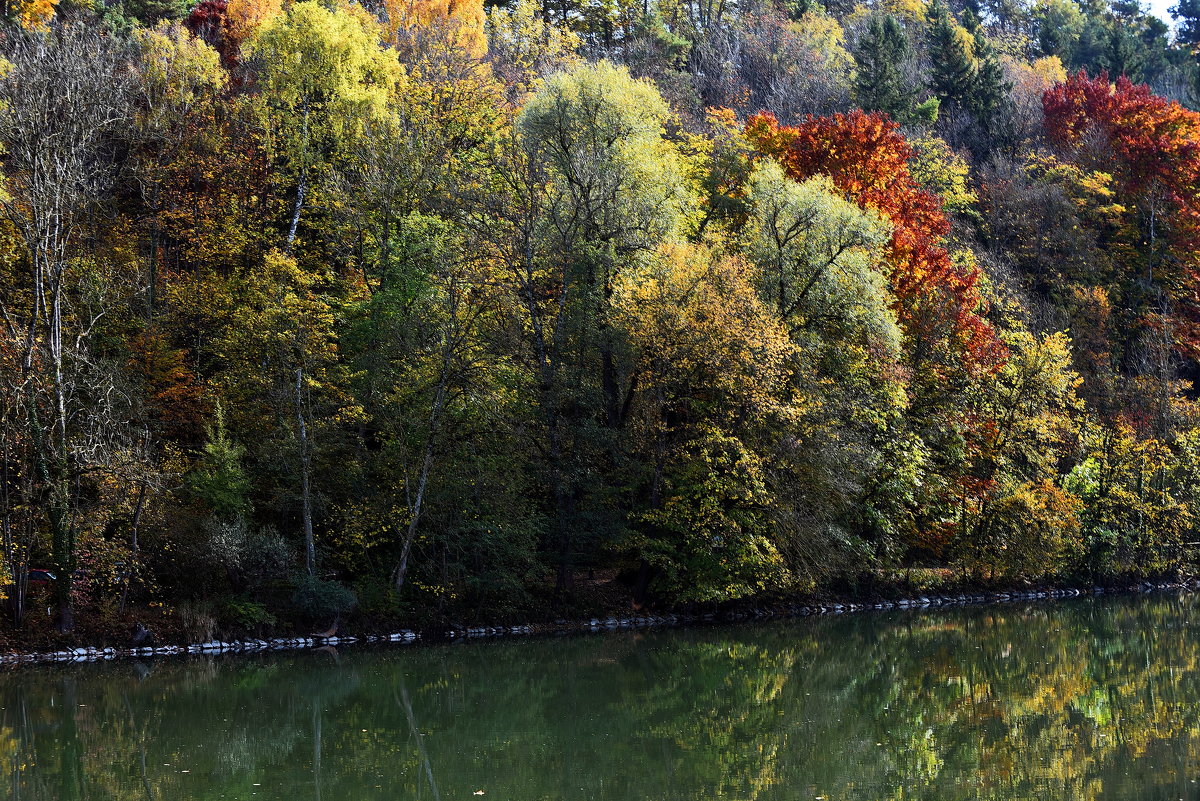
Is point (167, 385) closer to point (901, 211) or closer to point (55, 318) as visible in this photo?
point (55, 318)

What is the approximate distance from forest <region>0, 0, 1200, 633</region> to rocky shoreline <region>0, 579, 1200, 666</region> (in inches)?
22.8

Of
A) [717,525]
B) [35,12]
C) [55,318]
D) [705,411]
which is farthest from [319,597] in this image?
[35,12]

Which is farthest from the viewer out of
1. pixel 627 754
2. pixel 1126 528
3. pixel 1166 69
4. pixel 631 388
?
pixel 1166 69

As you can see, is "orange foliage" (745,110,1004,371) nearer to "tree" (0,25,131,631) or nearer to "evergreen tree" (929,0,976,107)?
"evergreen tree" (929,0,976,107)

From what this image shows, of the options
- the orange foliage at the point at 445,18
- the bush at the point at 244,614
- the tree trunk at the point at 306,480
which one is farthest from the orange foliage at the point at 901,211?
the bush at the point at 244,614

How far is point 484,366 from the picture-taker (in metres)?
26.9

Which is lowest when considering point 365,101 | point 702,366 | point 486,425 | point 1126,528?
point 1126,528

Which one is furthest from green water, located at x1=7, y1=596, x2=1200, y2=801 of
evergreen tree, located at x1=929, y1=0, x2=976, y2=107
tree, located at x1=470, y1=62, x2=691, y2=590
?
evergreen tree, located at x1=929, y1=0, x2=976, y2=107

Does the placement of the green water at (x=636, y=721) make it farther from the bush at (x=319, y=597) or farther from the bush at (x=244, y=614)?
the bush at (x=244, y=614)

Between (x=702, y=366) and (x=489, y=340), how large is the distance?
5355 mm

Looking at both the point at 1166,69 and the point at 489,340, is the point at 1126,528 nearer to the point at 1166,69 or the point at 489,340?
the point at 489,340

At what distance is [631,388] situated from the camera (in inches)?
1140

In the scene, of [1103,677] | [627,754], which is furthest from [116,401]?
[1103,677]

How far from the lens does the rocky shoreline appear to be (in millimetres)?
23016
